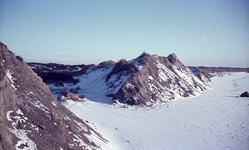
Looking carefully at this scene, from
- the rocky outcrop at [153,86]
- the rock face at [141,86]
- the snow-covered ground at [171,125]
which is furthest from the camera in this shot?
the rock face at [141,86]

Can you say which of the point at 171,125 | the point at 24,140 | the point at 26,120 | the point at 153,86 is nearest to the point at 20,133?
the point at 24,140

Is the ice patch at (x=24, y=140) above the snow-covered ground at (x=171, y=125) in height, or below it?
above

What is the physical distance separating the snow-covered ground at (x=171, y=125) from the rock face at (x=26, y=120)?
2.17 metres

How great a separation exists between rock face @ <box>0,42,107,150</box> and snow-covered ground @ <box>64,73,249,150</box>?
2.17 metres

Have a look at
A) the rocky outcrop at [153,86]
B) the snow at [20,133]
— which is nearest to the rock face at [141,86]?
the rocky outcrop at [153,86]

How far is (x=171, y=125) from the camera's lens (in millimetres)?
13789

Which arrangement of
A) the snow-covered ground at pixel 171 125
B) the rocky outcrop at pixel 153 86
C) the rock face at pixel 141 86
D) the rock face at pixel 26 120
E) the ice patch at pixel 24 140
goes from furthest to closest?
the rock face at pixel 141 86
the rocky outcrop at pixel 153 86
the snow-covered ground at pixel 171 125
the rock face at pixel 26 120
the ice patch at pixel 24 140

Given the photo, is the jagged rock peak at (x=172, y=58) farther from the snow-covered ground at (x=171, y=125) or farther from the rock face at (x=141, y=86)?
the snow-covered ground at (x=171, y=125)

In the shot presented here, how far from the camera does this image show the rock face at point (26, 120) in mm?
5848

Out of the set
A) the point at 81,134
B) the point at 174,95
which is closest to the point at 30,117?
the point at 81,134

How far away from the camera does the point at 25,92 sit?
809 cm

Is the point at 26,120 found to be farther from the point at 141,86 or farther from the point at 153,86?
the point at 153,86

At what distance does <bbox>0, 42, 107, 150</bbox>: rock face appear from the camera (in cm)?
585

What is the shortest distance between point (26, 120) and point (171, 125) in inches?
418
